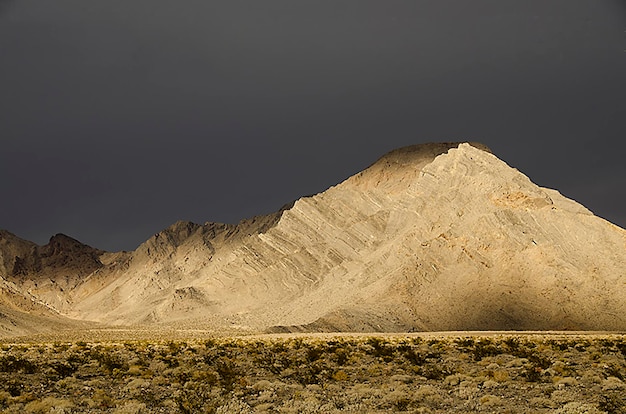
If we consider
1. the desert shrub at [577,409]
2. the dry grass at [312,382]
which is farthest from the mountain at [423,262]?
the desert shrub at [577,409]

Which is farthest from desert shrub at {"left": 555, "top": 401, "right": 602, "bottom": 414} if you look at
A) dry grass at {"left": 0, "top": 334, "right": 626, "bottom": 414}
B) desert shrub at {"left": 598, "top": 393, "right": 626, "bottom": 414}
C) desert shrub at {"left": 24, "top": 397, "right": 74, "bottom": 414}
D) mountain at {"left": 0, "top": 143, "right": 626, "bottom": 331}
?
mountain at {"left": 0, "top": 143, "right": 626, "bottom": 331}

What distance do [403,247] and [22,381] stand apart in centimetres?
7418

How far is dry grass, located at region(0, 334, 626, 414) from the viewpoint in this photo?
54.4 ft

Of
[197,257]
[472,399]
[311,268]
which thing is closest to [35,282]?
[197,257]

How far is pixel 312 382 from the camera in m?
20.6

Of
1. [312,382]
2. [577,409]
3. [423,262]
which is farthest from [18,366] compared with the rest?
[423,262]

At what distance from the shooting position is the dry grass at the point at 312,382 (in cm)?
1659

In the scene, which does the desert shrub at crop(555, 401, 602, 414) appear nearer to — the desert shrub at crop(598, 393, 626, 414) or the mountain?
the desert shrub at crop(598, 393, 626, 414)

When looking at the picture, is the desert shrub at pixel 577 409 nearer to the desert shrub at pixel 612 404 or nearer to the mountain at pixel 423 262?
the desert shrub at pixel 612 404

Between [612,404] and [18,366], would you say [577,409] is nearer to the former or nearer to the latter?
[612,404]

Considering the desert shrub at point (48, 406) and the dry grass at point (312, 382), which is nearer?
the desert shrub at point (48, 406)

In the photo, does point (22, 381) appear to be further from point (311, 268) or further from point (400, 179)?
point (400, 179)

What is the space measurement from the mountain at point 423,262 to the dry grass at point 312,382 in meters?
42.7

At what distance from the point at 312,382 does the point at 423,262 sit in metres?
64.4
